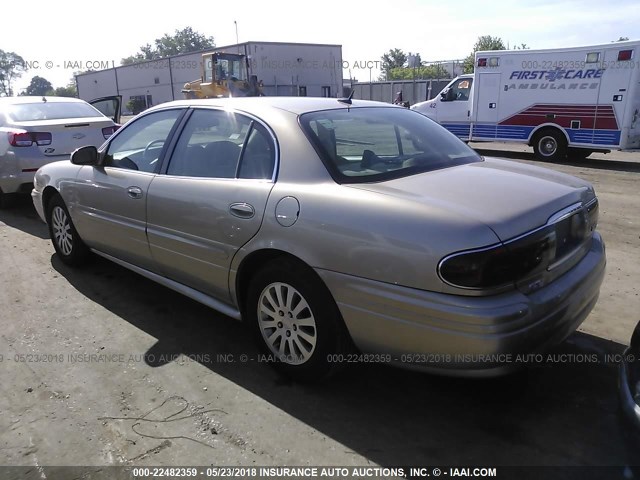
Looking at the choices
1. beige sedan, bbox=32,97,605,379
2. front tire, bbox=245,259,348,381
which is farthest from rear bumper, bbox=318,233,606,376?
front tire, bbox=245,259,348,381

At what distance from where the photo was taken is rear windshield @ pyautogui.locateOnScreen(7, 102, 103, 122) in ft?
24.6

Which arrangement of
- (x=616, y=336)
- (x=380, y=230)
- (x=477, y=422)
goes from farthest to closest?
(x=616, y=336), (x=477, y=422), (x=380, y=230)

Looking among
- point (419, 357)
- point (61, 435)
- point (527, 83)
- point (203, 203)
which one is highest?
point (527, 83)

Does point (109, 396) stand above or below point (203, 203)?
below

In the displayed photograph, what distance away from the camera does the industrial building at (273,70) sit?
3070 cm

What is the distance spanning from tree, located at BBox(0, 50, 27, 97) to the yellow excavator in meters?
94.7

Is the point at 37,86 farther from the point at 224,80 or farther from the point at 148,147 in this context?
the point at 148,147

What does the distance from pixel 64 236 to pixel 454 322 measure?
4119 mm

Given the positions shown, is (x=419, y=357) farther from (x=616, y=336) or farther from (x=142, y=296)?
(x=142, y=296)

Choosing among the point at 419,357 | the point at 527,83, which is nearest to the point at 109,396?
the point at 419,357

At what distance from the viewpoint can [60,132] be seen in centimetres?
718

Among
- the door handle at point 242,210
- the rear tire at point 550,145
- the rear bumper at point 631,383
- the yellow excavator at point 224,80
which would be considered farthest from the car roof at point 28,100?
the yellow excavator at point 224,80

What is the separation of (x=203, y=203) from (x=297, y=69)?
1256 inches

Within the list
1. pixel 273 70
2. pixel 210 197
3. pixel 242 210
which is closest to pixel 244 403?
pixel 242 210
